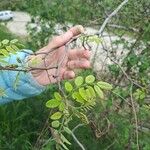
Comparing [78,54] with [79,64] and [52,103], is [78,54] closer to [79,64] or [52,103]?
[79,64]

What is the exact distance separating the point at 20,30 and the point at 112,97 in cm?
453

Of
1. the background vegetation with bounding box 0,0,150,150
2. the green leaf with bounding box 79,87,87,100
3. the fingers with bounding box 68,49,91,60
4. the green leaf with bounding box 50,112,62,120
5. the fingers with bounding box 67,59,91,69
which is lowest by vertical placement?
the background vegetation with bounding box 0,0,150,150

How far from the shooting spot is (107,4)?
3.19 m

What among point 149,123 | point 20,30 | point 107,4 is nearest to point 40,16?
point 107,4

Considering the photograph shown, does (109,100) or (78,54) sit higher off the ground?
(78,54)

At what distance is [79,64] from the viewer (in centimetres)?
168

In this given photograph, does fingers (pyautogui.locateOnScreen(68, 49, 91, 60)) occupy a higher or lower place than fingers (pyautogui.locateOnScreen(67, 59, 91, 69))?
higher

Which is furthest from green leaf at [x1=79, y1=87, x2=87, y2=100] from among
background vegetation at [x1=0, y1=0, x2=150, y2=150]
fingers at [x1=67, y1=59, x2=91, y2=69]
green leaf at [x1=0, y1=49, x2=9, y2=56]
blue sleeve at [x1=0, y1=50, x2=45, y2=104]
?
background vegetation at [x1=0, y1=0, x2=150, y2=150]

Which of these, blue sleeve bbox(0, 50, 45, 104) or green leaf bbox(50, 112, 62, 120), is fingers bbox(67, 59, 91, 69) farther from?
green leaf bbox(50, 112, 62, 120)

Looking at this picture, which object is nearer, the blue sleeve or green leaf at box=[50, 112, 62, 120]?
green leaf at box=[50, 112, 62, 120]

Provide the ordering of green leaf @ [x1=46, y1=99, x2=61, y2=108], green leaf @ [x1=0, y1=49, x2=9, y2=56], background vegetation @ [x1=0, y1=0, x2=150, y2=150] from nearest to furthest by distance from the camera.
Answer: green leaf @ [x1=46, y1=99, x2=61, y2=108]
green leaf @ [x1=0, y1=49, x2=9, y2=56]
background vegetation @ [x1=0, y1=0, x2=150, y2=150]

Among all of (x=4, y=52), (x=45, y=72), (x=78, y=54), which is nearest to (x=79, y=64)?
(x=78, y=54)

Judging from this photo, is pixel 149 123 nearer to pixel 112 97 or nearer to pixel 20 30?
pixel 112 97

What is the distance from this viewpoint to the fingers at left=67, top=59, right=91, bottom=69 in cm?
168
